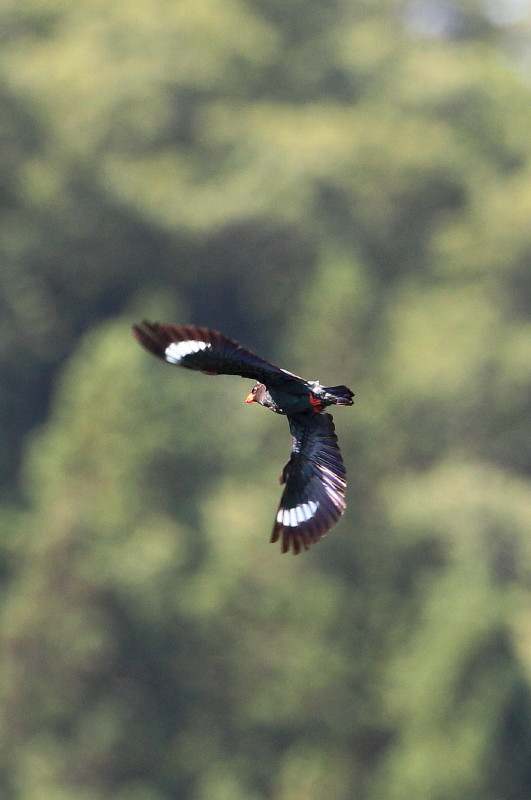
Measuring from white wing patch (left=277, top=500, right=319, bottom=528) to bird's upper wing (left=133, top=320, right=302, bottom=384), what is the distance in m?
0.93

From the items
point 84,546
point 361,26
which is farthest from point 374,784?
point 361,26

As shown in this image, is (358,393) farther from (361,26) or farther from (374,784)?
(361,26)

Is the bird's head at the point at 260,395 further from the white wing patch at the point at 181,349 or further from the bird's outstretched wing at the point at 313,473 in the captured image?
the white wing patch at the point at 181,349

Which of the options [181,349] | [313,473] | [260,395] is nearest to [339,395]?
[260,395]

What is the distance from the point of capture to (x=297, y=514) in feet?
25.3

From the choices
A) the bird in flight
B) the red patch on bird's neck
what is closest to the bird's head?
the bird in flight

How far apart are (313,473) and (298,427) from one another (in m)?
0.27

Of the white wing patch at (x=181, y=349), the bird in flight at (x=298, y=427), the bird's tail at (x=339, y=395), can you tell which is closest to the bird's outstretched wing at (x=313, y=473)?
the bird in flight at (x=298, y=427)

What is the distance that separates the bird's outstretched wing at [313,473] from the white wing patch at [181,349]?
145 centimetres

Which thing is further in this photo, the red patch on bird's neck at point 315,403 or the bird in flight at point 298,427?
the red patch on bird's neck at point 315,403

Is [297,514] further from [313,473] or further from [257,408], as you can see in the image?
[257,408]

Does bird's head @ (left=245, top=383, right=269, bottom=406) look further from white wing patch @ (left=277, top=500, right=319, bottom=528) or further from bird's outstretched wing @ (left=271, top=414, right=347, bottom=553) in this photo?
white wing patch @ (left=277, top=500, right=319, bottom=528)

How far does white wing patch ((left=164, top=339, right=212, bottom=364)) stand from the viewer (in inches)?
243

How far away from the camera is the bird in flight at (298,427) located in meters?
6.49
